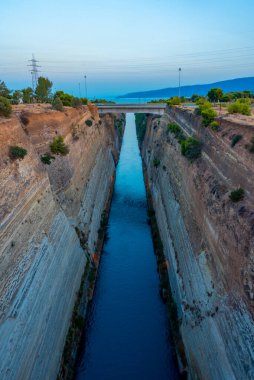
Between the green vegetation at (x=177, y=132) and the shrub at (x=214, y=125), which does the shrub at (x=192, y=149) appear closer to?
the shrub at (x=214, y=125)

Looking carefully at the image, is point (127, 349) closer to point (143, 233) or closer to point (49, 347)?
point (49, 347)

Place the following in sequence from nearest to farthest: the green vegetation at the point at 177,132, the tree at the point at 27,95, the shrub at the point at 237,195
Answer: the shrub at the point at 237,195, the green vegetation at the point at 177,132, the tree at the point at 27,95

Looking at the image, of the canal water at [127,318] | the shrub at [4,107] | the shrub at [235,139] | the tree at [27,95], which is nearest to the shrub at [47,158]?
the shrub at [4,107]

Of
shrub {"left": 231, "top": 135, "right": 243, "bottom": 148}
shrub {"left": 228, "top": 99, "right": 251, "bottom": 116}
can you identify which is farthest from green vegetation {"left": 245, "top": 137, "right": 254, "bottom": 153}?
shrub {"left": 228, "top": 99, "right": 251, "bottom": 116}

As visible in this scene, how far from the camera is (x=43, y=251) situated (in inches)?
492

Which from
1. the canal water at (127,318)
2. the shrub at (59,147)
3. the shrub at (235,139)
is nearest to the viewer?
the canal water at (127,318)

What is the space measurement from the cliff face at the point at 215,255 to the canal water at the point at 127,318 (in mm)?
1447

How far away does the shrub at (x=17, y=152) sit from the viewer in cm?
1287

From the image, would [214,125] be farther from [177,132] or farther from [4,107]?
[4,107]

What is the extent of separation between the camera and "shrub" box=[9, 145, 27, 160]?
12867 millimetres

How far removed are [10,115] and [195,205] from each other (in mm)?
9472

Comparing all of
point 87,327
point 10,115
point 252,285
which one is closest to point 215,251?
point 252,285

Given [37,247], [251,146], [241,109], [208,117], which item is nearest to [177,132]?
[241,109]

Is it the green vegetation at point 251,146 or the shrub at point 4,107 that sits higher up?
the shrub at point 4,107
